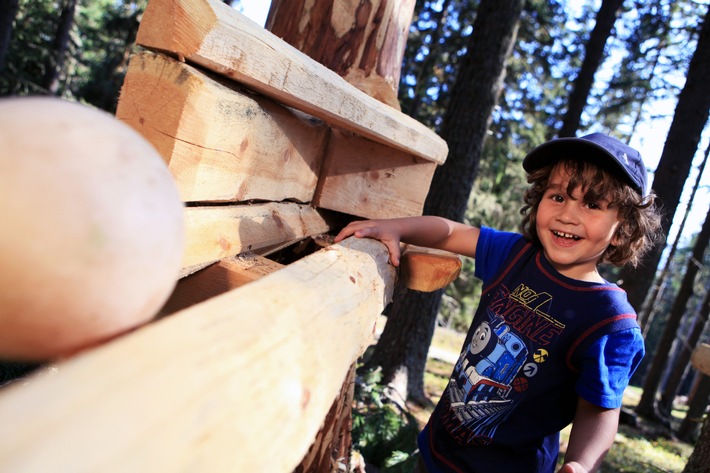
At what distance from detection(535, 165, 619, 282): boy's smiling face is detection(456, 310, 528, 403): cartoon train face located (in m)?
0.35

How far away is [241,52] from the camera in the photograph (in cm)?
111

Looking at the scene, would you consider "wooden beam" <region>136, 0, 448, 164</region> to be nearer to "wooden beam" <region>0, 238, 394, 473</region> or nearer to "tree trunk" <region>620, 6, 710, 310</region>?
"wooden beam" <region>0, 238, 394, 473</region>

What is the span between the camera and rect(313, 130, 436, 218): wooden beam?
2088mm

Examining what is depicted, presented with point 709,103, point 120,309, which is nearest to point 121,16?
point 709,103

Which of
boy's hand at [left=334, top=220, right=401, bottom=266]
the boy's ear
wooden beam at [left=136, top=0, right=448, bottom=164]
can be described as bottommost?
boy's hand at [left=334, top=220, right=401, bottom=266]

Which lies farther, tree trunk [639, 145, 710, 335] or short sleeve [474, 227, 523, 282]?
tree trunk [639, 145, 710, 335]

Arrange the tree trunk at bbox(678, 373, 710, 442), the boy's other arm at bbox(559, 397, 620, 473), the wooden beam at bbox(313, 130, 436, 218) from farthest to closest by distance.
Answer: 1. the tree trunk at bbox(678, 373, 710, 442)
2. the wooden beam at bbox(313, 130, 436, 218)
3. the boy's other arm at bbox(559, 397, 620, 473)

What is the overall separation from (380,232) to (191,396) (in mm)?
1499

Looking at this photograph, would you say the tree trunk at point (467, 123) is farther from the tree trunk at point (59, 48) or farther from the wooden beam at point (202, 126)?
the tree trunk at point (59, 48)

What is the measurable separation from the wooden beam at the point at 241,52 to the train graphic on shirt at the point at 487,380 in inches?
42.0

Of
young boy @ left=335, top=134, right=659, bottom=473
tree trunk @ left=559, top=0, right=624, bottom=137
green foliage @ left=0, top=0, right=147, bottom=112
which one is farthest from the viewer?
green foliage @ left=0, top=0, right=147, bottom=112

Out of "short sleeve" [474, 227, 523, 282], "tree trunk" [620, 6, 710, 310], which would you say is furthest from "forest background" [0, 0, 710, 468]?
"short sleeve" [474, 227, 523, 282]

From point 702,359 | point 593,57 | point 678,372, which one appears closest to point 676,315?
point 678,372

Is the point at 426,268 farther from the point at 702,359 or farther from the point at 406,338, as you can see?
the point at 406,338
